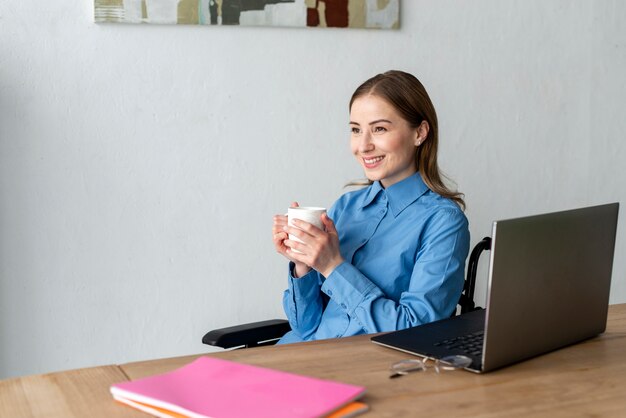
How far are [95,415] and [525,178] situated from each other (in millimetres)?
2445

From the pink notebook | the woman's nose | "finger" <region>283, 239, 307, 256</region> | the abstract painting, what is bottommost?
the pink notebook

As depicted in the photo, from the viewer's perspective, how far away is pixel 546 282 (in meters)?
1.25

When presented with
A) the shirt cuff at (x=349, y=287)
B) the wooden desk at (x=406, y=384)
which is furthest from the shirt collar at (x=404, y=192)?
the wooden desk at (x=406, y=384)

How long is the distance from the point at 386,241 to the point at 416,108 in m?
0.34

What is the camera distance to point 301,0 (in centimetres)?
268

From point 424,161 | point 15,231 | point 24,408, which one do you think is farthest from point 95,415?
point 15,231

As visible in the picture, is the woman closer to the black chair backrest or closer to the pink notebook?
the black chair backrest

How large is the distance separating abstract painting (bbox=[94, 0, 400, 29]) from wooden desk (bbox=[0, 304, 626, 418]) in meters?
1.49

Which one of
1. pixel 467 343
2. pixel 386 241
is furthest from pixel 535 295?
pixel 386 241

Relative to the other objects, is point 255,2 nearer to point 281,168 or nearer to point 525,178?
point 281,168

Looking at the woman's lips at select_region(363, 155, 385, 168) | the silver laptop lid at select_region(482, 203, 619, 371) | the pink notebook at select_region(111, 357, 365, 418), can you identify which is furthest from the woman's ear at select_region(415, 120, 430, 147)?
the pink notebook at select_region(111, 357, 365, 418)

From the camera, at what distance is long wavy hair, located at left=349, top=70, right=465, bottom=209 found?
6.49 ft

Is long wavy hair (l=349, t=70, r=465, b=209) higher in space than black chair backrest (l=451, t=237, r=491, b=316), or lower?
higher

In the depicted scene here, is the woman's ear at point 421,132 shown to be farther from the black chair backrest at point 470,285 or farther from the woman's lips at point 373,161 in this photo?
the black chair backrest at point 470,285
